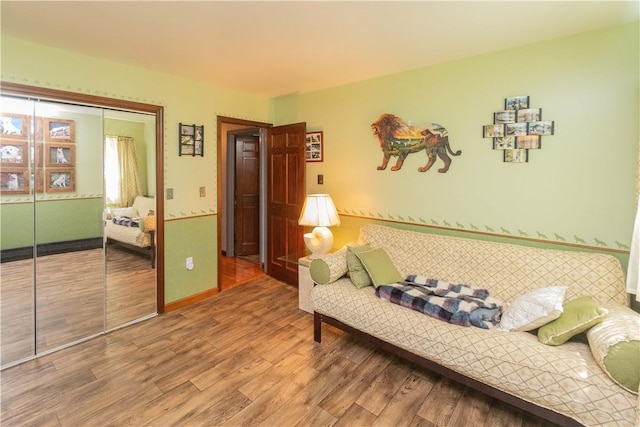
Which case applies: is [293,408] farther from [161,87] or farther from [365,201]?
[161,87]

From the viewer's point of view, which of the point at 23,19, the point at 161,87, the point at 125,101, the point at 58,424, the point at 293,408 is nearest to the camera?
the point at 58,424

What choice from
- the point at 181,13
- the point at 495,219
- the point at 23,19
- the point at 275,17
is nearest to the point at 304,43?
the point at 275,17

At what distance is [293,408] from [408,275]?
141cm

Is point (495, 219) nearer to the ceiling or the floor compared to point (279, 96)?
nearer to the floor

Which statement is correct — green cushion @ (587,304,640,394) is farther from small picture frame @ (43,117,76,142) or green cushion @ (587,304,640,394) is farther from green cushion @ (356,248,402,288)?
small picture frame @ (43,117,76,142)

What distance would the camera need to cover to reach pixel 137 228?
9.96 feet

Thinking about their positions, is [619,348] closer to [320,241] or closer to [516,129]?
[516,129]

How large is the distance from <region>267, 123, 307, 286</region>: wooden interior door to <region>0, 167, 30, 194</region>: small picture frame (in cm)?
238

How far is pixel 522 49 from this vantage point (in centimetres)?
244

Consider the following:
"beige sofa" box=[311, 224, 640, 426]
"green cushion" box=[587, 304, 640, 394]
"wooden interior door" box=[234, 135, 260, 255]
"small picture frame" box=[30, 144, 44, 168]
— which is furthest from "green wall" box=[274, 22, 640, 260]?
"small picture frame" box=[30, 144, 44, 168]

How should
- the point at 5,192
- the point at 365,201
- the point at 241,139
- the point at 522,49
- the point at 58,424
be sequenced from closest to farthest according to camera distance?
the point at 58,424
the point at 5,192
the point at 522,49
the point at 365,201
the point at 241,139

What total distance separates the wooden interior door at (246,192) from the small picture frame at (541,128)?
3695mm

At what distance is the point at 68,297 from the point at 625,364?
146 inches

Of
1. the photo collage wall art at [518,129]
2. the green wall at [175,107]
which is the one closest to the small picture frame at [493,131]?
the photo collage wall art at [518,129]
